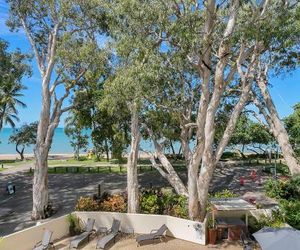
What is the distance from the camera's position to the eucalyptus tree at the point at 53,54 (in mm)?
21766

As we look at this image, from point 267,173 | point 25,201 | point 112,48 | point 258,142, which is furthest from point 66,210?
point 258,142

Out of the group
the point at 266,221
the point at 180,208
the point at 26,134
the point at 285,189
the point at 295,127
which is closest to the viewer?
the point at 266,221

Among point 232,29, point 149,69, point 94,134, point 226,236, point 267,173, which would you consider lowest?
point 226,236

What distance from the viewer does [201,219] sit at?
17125mm

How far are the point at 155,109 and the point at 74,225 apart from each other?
7.62 metres

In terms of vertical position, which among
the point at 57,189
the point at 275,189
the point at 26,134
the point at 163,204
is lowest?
the point at 163,204

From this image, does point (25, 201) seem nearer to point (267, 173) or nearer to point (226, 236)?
point (226, 236)

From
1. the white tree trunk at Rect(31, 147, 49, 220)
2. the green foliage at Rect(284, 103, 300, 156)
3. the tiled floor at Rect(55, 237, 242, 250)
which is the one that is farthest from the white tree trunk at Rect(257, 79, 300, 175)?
the white tree trunk at Rect(31, 147, 49, 220)

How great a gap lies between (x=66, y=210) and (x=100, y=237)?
7.25m

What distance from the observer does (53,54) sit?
22.2m

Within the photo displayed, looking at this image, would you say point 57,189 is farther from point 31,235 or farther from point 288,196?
point 288,196

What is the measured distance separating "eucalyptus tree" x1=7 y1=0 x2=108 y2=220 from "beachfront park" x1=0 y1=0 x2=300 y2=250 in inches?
2.5

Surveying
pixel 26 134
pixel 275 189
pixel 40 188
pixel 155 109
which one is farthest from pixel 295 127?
pixel 26 134

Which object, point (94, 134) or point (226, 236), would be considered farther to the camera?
point (94, 134)
